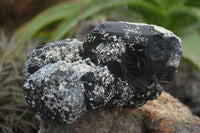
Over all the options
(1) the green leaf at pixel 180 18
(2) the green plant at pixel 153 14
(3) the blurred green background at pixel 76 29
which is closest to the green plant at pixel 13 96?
(3) the blurred green background at pixel 76 29

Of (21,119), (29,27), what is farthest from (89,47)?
(29,27)

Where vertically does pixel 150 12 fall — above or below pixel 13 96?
above

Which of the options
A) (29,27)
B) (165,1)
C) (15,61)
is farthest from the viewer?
(29,27)

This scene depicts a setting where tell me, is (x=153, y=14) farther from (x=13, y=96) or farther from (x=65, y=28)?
(x=13, y=96)

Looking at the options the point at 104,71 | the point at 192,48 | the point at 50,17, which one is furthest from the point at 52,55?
the point at 50,17

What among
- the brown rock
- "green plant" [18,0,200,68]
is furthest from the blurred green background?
the brown rock

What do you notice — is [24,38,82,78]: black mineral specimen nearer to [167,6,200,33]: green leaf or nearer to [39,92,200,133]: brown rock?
[39,92,200,133]: brown rock

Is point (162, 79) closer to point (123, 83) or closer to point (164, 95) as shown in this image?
point (123, 83)

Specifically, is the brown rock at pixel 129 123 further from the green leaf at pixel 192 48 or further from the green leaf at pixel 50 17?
Result: the green leaf at pixel 50 17
